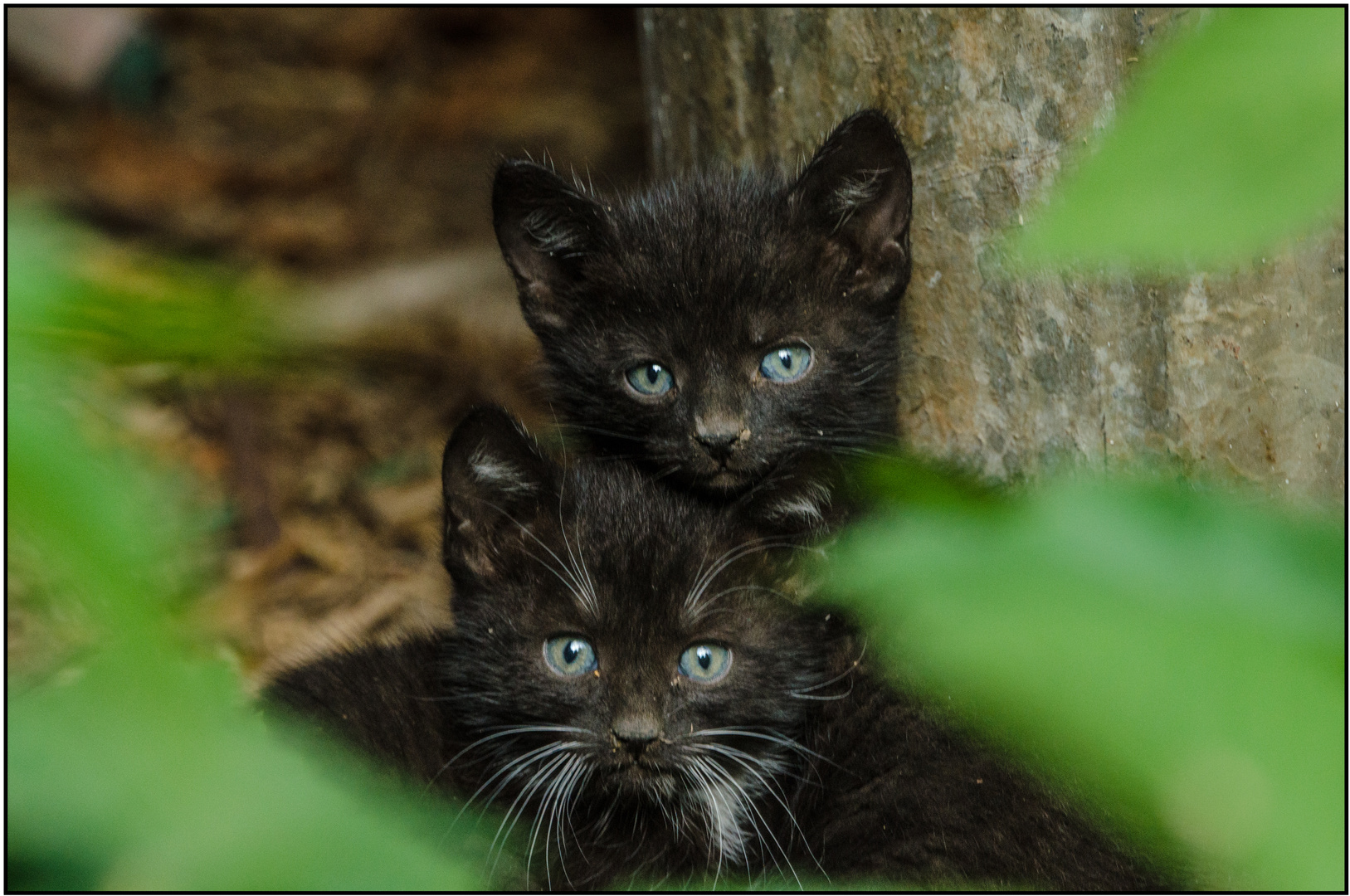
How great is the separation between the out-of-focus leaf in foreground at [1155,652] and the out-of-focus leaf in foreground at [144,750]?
206mm

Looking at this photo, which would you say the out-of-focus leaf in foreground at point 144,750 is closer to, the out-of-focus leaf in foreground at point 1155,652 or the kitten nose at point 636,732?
the out-of-focus leaf in foreground at point 1155,652

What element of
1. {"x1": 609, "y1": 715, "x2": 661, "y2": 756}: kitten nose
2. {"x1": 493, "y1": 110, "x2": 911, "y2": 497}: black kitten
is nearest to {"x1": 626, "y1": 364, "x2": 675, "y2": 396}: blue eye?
{"x1": 493, "y1": 110, "x2": 911, "y2": 497}: black kitten

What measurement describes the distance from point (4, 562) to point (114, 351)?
0.34ft

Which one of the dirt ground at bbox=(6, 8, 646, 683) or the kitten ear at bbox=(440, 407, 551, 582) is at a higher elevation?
the dirt ground at bbox=(6, 8, 646, 683)

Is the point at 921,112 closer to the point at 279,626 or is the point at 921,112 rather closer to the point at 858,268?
the point at 858,268

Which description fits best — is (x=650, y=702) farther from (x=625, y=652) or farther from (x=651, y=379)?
(x=651, y=379)

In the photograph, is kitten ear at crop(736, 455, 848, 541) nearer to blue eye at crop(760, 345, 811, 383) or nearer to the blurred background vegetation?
blue eye at crop(760, 345, 811, 383)

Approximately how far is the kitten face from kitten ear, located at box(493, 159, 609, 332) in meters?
0.48

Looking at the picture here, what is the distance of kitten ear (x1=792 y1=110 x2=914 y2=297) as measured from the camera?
8.16 feet

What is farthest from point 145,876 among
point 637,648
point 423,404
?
point 423,404

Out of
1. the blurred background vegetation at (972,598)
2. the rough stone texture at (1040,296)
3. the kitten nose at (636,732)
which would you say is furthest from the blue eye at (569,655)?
the blurred background vegetation at (972,598)

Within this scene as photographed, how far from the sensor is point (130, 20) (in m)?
5.96

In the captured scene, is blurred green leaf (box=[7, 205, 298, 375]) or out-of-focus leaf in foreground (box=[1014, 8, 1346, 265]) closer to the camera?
out-of-focus leaf in foreground (box=[1014, 8, 1346, 265])

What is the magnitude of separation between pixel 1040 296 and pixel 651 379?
2.56 feet
